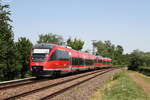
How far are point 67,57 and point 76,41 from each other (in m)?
64.0

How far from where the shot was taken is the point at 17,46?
2877cm

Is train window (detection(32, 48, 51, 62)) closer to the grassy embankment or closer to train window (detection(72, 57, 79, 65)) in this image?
the grassy embankment

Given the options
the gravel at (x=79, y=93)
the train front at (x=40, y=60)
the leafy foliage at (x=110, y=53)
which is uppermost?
the leafy foliage at (x=110, y=53)

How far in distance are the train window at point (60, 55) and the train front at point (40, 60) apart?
772mm

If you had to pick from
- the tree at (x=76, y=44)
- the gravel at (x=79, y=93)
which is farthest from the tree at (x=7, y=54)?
the tree at (x=76, y=44)

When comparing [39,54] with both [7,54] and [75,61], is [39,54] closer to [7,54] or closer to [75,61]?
[7,54]

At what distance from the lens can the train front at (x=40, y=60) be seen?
72.0 feet

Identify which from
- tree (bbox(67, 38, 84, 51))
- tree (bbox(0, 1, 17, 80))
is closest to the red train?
tree (bbox(0, 1, 17, 80))

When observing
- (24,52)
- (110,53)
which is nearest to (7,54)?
(24,52)

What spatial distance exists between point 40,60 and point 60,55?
124 inches

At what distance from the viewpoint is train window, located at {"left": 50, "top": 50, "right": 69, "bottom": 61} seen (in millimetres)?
23280

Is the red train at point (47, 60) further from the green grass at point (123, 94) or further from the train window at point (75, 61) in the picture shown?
the green grass at point (123, 94)

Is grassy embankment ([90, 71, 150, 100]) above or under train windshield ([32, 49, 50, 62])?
under

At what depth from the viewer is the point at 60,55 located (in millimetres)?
24828
